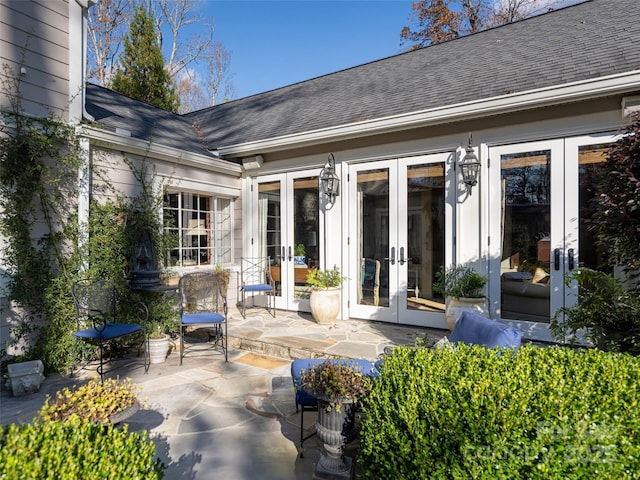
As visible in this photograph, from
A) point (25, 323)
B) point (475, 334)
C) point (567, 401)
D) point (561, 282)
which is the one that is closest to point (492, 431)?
point (567, 401)

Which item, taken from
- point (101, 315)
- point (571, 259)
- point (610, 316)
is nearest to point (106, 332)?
point (101, 315)

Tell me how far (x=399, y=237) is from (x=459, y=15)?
1215 cm

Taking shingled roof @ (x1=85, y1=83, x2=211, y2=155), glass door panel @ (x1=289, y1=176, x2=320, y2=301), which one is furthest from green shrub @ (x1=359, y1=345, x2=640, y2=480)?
shingled roof @ (x1=85, y1=83, x2=211, y2=155)

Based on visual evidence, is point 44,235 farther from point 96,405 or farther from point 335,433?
point 335,433

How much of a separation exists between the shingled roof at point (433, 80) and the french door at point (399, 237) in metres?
0.88

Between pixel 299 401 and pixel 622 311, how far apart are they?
8.15 ft

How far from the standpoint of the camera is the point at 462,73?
18.2 ft

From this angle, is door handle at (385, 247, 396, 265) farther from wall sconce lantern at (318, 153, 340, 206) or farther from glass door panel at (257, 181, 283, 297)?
glass door panel at (257, 181, 283, 297)

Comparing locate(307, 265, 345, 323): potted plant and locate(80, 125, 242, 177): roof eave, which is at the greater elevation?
locate(80, 125, 242, 177): roof eave

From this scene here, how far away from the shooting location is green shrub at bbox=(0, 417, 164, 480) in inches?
43.8

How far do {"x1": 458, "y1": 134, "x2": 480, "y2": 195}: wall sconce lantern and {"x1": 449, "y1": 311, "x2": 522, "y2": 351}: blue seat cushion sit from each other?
220 cm

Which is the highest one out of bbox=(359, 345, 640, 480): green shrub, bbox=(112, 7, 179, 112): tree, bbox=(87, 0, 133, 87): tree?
bbox=(87, 0, 133, 87): tree

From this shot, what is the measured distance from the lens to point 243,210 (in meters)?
6.79

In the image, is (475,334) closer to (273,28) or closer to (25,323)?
(25,323)
